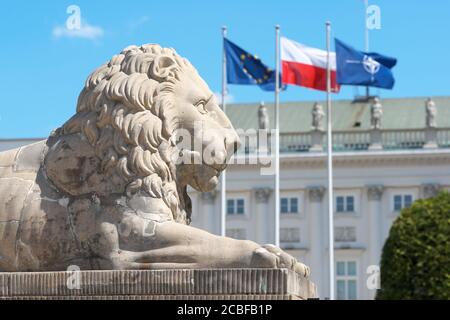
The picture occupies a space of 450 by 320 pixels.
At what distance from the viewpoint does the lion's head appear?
29.2ft

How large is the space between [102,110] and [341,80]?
35.1 m

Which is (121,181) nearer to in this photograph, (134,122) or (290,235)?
(134,122)

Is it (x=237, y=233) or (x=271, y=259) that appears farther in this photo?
(x=237, y=233)

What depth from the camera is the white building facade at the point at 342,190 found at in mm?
73625

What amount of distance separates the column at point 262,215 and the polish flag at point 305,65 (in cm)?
3156

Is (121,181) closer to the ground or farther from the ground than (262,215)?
closer to the ground

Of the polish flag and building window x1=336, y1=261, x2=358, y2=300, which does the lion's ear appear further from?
building window x1=336, y1=261, x2=358, y2=300

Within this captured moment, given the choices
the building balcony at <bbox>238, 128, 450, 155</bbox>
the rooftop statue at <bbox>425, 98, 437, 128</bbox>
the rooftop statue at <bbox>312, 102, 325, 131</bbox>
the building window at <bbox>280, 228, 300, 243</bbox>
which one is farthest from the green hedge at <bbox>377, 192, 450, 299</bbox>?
the rooftop statue at <bbox>312, 102, 325, 131</bbox>

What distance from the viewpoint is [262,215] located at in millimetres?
75938

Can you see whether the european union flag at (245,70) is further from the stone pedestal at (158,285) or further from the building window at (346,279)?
the stone pedestal at (158,285)

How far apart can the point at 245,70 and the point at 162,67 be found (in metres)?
34.3

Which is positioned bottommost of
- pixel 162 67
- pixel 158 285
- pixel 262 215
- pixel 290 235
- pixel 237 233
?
pixel 158 285

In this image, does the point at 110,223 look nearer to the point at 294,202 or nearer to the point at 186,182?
the point at 186,182

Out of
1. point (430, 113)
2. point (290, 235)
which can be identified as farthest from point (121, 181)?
point (430, 113)
